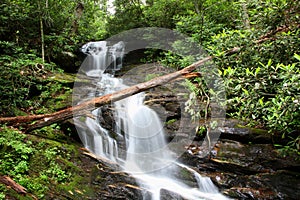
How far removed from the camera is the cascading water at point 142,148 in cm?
509

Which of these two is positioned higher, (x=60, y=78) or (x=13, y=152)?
(x=60, y=78)

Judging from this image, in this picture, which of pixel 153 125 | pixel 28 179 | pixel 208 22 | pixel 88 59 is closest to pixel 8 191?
pixel 28 179

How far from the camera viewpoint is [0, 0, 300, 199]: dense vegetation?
12.6 ft

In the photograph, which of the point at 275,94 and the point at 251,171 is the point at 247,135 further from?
the point at 275,94

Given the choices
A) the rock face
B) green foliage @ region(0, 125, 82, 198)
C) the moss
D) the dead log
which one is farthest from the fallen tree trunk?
the moss

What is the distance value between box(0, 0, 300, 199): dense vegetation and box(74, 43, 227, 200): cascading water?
3.54ft

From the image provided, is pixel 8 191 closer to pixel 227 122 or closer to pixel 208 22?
pixel 227 122

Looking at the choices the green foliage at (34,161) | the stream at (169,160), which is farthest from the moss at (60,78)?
the green foliage at (34,161)

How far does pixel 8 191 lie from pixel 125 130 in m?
3.94

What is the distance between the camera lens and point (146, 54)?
11.6 m

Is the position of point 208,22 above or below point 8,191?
above

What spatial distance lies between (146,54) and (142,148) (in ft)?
20.0

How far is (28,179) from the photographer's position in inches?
149

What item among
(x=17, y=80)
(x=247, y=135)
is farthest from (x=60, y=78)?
(x=247, y=135)
